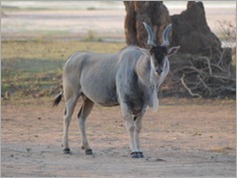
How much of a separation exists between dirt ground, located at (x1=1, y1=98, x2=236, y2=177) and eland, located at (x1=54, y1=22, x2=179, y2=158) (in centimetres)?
53

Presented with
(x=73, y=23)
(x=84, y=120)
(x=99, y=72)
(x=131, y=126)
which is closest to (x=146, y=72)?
(x=131, y=126)

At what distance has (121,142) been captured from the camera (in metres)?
15.3

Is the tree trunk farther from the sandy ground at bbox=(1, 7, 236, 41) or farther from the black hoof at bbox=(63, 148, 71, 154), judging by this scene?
the sandy ground at bbox=(1, 7, 236, 41)

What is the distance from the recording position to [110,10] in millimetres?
→ 54344

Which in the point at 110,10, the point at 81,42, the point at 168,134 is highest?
the point at 168,134

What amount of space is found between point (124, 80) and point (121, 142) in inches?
64.7

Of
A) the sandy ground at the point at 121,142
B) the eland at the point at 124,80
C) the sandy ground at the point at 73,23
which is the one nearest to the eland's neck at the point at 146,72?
the eland at the point at 124,80

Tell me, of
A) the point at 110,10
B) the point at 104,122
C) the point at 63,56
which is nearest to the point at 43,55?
the point at 63,56

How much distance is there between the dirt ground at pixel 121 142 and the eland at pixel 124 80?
0.53 m

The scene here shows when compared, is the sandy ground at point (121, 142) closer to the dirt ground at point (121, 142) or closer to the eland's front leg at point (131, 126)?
the dirt ground at point (121, 142)

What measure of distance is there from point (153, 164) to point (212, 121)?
5432 mm

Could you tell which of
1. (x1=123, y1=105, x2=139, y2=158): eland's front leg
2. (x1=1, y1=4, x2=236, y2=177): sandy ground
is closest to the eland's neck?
(x1=123, y1=105, x2=139, y2=158): eland's front leg

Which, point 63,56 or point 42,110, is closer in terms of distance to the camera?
point 42,110

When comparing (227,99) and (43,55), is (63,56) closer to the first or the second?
(43,55)
